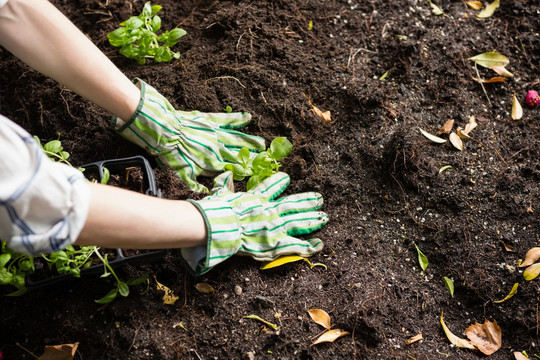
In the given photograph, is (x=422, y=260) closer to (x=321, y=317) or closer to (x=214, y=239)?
(x=321, y=317)

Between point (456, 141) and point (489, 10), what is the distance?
86 cm

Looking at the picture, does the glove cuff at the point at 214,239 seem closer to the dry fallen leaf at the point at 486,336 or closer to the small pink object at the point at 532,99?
the dry fallen leaf at the point at 486,336

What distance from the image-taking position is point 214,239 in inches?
59.9

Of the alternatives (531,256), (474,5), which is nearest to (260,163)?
(531,256)

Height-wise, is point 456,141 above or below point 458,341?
above

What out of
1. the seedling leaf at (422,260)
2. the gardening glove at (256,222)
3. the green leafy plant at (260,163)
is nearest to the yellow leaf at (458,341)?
the seedling leaf at (422,260)

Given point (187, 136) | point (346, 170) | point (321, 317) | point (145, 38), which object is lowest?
point (321, 317)

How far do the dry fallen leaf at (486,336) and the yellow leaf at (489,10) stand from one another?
1542 mm

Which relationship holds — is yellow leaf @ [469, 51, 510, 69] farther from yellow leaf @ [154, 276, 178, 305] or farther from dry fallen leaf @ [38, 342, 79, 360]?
dry fallen leaf @ [38, 342, 79, 360]

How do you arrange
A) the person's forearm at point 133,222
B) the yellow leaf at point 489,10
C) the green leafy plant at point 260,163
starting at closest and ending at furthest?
the person's forearm at point 133,222 < the green leafy plant at point 260,163 < the yellow leaf at point 489,10

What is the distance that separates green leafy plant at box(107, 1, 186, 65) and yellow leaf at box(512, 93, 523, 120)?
1512 mm

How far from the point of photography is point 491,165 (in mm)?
1985

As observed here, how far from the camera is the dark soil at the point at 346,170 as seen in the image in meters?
1.61

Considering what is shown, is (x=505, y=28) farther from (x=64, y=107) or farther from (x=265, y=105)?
(x=64, y=107)
